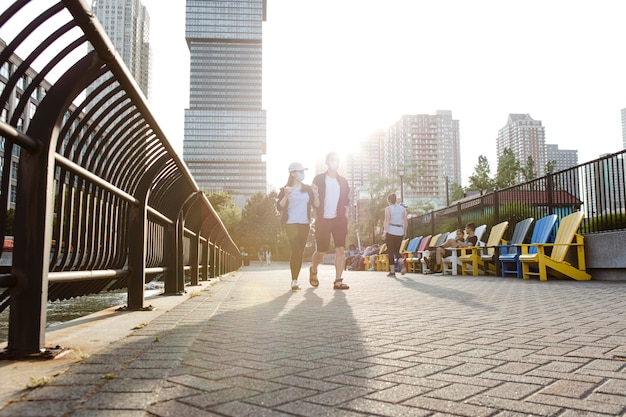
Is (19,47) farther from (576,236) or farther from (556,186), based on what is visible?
(556,186)

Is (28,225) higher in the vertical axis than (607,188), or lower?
lower

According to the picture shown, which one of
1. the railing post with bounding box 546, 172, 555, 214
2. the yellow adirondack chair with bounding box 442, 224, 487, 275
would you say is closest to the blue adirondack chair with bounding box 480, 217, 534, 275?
the railing post with bounding box 546, 172, 555, 214

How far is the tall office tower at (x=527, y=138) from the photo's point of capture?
11562 cm

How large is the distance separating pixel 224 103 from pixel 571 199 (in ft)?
576

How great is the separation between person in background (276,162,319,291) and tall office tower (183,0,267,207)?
171 metres

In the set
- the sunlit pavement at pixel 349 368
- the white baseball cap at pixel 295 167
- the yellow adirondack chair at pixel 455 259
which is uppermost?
the white baseball cap at pixel 295 167

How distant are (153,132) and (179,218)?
2695 millimetres

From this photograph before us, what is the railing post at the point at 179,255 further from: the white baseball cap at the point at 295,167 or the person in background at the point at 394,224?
the person in background at the point at 394,224

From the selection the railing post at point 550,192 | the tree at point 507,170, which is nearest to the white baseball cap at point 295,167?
the railing post at point 550,192

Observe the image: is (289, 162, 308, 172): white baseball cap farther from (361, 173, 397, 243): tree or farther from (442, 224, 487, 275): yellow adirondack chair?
(361, 173, 397, 243): tree

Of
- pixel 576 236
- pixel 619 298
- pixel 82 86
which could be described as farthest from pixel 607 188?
pixel 82 86

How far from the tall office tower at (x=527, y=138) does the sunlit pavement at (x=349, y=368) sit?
11824 centimetres

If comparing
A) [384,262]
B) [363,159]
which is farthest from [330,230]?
[363,159]

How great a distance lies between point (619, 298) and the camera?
20.1 ft
